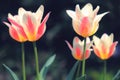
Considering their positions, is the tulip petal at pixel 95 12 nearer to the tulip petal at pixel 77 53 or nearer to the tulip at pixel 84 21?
the tulip at pixel 84 21

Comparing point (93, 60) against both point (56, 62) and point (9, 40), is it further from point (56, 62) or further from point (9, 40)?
point (9, 40)

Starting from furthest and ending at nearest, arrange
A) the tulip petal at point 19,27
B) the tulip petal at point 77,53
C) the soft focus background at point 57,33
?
the soft focus background at point 57,33
the tulip petal at point 77,53
the tulip petal at point 19,27

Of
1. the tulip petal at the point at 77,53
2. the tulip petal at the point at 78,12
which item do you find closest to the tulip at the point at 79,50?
the tulip petal at the point at 77,53

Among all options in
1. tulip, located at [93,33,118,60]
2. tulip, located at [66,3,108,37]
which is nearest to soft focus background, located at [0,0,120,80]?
tulip, located at [93,33,118,60]

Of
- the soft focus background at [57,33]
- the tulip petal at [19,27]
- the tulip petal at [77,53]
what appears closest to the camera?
the tulip petal at [19,27]

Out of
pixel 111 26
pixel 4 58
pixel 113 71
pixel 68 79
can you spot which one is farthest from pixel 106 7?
pixel 68 79

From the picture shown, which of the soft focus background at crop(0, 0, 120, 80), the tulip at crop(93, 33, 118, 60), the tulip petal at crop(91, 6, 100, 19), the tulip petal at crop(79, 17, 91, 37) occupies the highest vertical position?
the tulip petal at crop(91, 6, 100, 19)

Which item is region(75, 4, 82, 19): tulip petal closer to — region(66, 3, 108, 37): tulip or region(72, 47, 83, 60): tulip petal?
region(66, 3, 108, 37): tulip

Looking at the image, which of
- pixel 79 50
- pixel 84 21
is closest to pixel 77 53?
pixel 79 50
